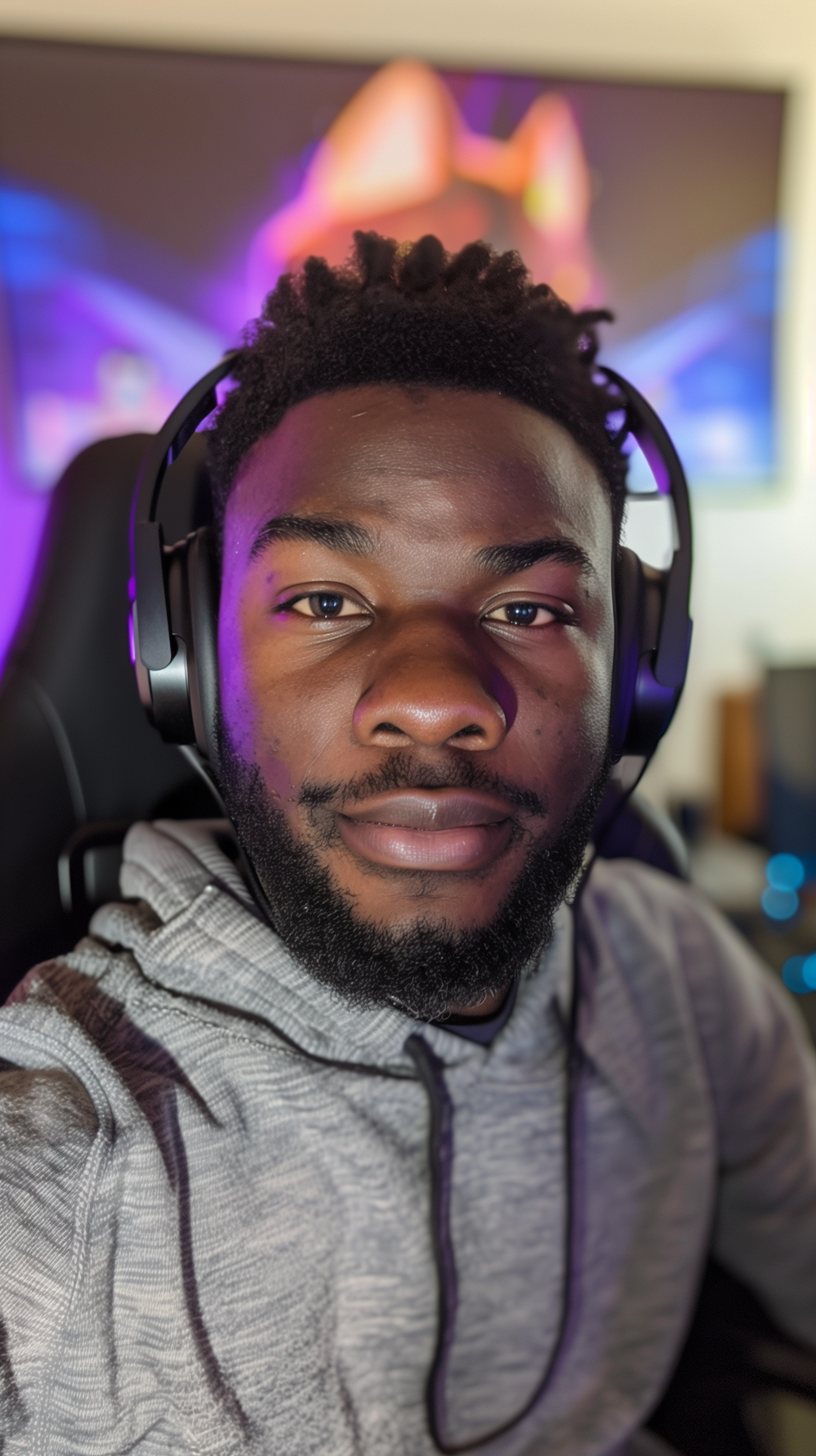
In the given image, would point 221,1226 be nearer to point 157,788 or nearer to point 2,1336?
point 2,1336

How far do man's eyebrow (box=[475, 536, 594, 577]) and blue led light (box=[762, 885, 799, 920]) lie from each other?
1.36 meters

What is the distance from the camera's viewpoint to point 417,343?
52cm

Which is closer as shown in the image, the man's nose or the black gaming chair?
the man's nose

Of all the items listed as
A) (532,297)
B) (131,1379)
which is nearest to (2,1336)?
(131,1379)

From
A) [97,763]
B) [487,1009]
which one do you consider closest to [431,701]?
[487,1009]

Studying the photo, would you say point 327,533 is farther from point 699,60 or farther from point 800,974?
point 699,60

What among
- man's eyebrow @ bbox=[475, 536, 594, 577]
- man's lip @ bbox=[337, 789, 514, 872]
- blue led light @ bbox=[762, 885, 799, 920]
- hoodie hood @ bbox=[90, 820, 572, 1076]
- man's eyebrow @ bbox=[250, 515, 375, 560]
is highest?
man's eyebrow @ bbox=[250, 515, 375, 560]

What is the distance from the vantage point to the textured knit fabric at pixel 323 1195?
46 cm

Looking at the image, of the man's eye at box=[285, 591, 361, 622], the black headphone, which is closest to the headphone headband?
the black headphone

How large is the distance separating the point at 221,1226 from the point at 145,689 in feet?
1.11

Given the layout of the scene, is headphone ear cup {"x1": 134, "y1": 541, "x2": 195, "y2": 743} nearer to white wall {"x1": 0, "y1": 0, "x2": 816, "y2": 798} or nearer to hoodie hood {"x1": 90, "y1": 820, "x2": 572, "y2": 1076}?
hoodie hood {"x1": 90, "y1": 820, "x2": 572, "y2": 1076}

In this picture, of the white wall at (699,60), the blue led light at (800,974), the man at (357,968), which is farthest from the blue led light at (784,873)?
the man at (357,968)

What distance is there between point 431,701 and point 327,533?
0.42 feet

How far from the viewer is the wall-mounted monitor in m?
1.53
